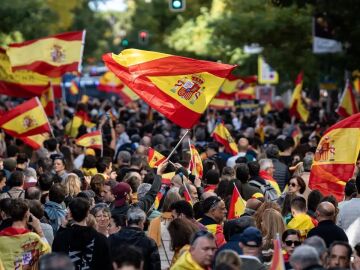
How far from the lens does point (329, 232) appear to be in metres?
11.6

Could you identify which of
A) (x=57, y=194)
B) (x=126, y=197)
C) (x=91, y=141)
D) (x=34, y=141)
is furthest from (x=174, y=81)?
(x=34, y=141)

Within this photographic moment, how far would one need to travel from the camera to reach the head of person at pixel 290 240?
11.1m

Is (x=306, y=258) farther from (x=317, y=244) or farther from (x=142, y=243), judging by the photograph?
(x=142, y=243)

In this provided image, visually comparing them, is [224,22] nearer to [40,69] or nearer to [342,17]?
[342,17]

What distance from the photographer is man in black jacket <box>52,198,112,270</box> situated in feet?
34.7

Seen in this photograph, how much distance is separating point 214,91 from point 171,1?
1287 centimetres

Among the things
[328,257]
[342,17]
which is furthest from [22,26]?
[328,257]

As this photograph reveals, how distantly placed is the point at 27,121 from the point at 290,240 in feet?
36.8

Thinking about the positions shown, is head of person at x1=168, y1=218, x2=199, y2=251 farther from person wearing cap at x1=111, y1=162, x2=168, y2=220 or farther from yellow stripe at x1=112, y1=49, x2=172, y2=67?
yellow stripe at x1=112, y1=49, x2=172, y2=67

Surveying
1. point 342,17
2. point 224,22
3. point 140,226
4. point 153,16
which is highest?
point 140,226

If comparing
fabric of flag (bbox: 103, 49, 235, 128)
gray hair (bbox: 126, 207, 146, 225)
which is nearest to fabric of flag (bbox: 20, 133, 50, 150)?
fabric of flag (bbox: 103, 49, 235, 128)

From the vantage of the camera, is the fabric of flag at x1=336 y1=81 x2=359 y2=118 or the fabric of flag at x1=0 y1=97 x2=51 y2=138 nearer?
the fabric of flag at x1=0 y1=97 x2=51 y2=138

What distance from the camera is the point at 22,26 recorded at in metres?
44.7

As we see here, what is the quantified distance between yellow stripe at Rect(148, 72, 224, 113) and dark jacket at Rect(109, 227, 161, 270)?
14.7ft
